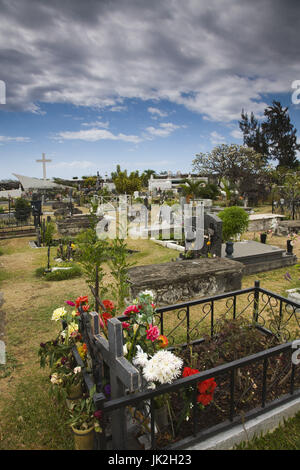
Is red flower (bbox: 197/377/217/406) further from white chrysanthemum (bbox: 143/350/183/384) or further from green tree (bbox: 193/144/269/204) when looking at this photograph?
green tree (bbox: 193/144/269/204)

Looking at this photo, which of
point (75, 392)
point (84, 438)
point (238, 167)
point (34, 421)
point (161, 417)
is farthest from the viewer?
point (238, 167)

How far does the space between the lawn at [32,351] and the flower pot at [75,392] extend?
1.01 ft

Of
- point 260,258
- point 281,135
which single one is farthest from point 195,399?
point 281,135

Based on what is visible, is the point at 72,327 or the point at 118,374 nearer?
the point at 118,374

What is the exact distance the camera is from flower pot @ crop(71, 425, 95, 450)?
2.43 m

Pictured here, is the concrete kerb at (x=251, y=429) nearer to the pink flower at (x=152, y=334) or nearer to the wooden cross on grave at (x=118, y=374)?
the wooden cross on grave at (x=118, y=374)

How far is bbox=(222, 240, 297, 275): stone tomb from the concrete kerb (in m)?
5.25

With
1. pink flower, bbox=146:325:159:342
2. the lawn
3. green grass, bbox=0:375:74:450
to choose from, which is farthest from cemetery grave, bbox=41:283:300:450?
green grass, bbox=0:375:74:450

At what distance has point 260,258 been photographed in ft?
28.3

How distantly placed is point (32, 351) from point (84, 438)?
7.96 ft

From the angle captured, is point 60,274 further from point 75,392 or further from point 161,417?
point 161,417

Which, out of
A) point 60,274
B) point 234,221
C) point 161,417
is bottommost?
point 161,417

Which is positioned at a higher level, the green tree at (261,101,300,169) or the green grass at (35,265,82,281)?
the green tree at (261,101,300,169)
